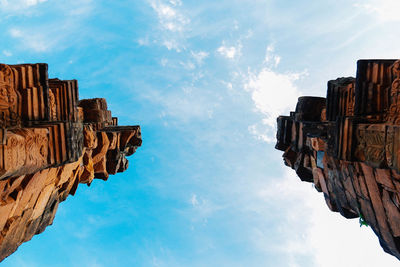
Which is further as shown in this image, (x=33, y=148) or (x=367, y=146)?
(x=367, y=146)

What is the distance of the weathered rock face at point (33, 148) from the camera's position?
5371 millimetres

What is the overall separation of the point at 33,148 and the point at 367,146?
341 inches

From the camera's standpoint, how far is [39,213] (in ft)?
27.5

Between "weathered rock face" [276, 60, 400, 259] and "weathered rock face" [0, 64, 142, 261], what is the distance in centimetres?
818

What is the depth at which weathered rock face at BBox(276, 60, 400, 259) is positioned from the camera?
604cm

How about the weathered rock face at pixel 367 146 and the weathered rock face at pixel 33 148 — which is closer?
the weathered rock face at pixel 33 148

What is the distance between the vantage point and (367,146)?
6.43m

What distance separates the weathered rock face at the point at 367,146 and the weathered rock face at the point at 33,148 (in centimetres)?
818

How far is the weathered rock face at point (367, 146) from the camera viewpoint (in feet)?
19.8

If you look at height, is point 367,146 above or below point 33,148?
above

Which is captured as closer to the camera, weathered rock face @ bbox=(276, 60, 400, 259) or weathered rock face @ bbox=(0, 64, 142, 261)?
weathered rock face @ bbox=(0, 64, 142, 261)

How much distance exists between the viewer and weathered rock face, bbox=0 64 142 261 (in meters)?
5.37

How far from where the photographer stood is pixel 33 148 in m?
5.61

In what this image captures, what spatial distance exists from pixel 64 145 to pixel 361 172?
9353mm
